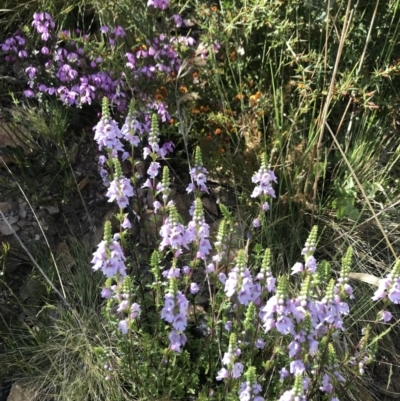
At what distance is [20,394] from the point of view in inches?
87.1

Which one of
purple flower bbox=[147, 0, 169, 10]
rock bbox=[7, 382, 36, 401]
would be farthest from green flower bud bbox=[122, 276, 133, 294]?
purple flower bbox=[147, 0, 169, 10]

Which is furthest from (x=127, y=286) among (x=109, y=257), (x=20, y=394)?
(x=20, y=394)

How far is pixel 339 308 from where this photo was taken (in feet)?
5.30

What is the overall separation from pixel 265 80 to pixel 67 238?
1.39 m

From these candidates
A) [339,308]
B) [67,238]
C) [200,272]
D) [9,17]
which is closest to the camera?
[339,308]

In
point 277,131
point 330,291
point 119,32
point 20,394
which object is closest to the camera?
point 330,291

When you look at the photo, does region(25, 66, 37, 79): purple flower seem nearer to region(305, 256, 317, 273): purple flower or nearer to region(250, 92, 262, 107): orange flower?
region(250, 92, 262, 107): orange flower

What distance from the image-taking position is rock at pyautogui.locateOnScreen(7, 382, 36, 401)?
2.20 metres

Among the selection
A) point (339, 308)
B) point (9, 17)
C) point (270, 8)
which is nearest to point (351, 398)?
point (339, 308)

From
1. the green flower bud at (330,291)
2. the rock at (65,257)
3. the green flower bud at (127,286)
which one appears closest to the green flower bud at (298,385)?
the green flower bud at (330,291)

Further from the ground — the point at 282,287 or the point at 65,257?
the point at 282,287

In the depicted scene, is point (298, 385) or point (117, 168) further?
point (117, 168)

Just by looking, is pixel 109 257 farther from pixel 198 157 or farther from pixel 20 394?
pixel 20 394

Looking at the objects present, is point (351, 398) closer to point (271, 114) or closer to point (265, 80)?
point (271, 114)
